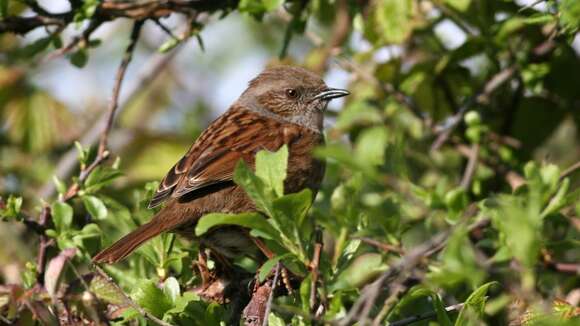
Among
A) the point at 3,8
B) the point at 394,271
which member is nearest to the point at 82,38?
the point at 3,8

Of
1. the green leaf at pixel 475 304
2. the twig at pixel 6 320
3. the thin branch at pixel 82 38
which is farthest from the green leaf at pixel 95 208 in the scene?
the green leaf at pixel 475 304

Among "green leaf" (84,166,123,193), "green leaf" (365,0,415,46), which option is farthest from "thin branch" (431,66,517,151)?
"green leaf" (84,166,123,193)

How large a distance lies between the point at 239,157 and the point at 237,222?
161 centimetres

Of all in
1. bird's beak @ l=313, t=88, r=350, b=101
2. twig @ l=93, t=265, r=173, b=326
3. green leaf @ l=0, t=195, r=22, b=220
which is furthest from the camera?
bird's beak @ l=313, t=88, r=350, b=101

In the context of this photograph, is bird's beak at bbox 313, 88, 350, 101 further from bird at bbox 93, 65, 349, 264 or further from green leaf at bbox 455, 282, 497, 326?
green leaf at bbox 455, 282, 497, 326

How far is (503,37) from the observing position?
4066mm

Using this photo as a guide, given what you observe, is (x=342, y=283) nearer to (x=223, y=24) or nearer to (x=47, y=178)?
(x=47, y=178)

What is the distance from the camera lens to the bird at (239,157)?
12.1 feet

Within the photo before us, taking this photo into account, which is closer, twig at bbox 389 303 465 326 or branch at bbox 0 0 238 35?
twig at bbox 389 303 465 326

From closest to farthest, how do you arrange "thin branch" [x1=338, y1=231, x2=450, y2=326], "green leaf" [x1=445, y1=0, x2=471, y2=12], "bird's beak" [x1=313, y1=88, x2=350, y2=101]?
1. "thin branch" [x1=338, y1=231, x2=450, y2=326]
2. "green leaf" [x1=445, y1=0, x2=471, y2=12]
3. "bird's beak" [x1=313, y1=88, x2=350, y2=101]

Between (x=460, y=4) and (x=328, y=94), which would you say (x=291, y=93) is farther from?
(x=460, y=4)

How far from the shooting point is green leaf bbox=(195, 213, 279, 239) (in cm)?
241

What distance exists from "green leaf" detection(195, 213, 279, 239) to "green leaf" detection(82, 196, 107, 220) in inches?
36.0

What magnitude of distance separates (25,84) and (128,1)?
6.70 ft
